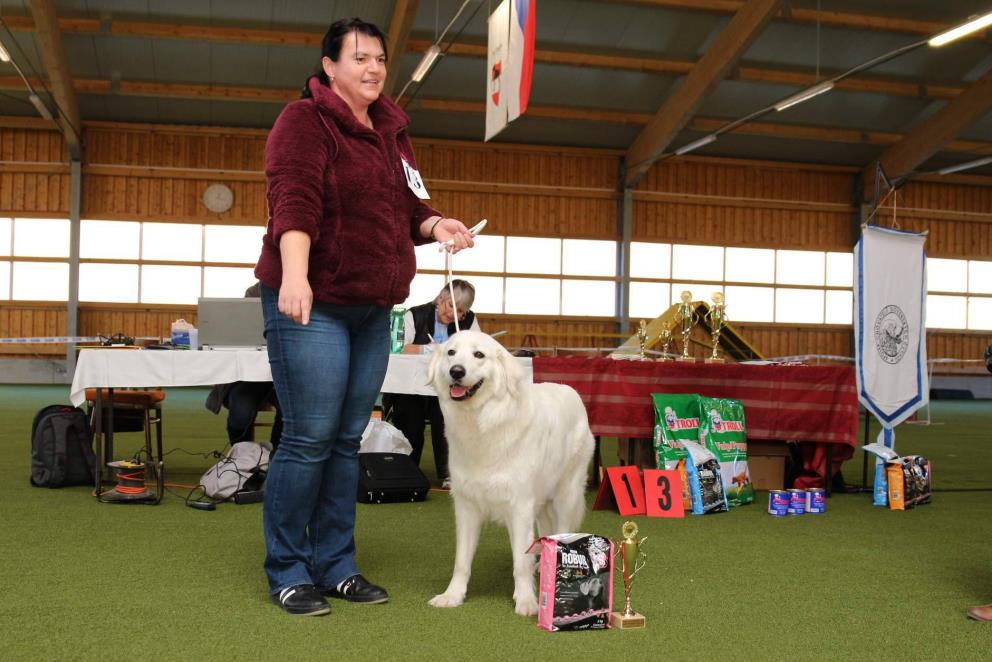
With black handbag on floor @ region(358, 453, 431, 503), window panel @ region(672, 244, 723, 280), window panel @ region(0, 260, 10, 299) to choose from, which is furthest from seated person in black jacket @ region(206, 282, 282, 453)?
window panel @ region(672, 244, 723, 280)

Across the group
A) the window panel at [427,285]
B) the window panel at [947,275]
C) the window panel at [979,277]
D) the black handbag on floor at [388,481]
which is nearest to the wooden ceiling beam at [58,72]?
the window panel at [427,285]

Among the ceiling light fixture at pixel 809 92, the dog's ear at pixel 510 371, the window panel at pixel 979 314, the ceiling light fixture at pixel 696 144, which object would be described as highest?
the ceiling light fixture at pixel 809 92

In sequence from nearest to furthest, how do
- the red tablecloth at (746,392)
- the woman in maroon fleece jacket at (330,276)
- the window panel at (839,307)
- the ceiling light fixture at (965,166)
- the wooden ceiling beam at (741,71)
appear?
the woman in maroon fleece jacket at (330,276) → the red tablecloth at (746,392) → the wooden ceiling beam at (741,71) → the ceiling light fixture at (965,166) → the window panel at (839,307)

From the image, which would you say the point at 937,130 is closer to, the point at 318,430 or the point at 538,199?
the point at 538,199

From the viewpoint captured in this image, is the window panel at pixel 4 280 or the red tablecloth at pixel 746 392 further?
the window panel at pixel 4 280

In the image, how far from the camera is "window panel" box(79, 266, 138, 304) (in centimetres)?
1570

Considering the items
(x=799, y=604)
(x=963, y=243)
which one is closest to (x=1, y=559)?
(x=799, y=604)

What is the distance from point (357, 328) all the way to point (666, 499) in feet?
7.99

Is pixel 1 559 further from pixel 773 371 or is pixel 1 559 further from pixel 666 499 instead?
pixel 773 371

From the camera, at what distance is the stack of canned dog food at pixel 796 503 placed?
15.7ft

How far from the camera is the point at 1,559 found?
3293 millimetres

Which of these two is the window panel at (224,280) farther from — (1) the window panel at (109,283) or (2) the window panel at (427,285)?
(2) the window panel at (427,285)

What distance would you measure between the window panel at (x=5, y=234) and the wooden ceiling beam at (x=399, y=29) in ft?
23.5

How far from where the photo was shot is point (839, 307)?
17938 millimetres
